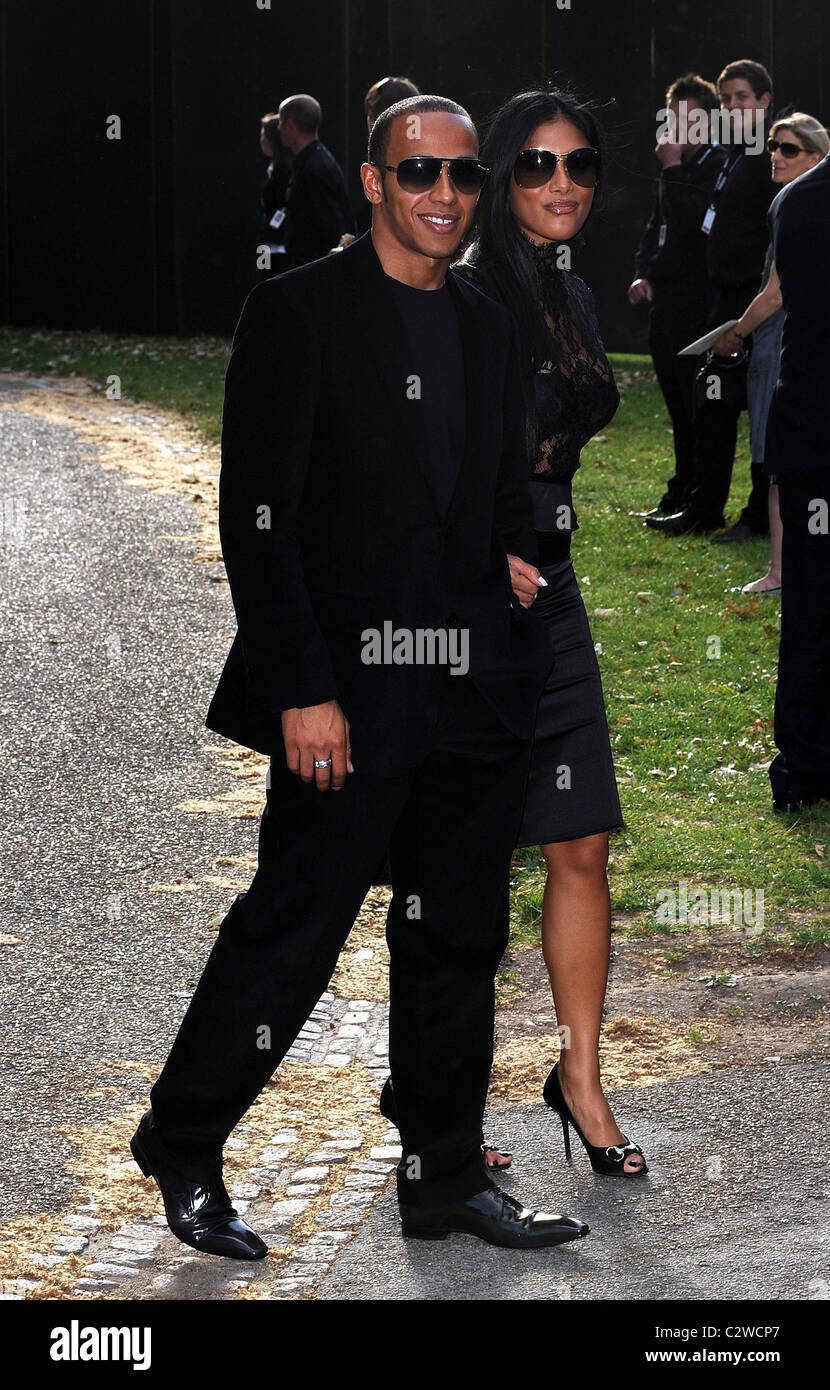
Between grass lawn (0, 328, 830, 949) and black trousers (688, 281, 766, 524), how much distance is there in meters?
0.25

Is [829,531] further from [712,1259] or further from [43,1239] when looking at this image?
[43,1239]

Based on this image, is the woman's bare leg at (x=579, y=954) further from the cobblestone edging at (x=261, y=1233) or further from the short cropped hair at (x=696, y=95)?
the short cropped hair at (x=696, y=95)

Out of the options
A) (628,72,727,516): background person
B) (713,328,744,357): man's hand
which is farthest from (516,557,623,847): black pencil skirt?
(628,72,727,516): background person

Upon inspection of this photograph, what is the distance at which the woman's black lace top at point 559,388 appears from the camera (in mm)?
3982

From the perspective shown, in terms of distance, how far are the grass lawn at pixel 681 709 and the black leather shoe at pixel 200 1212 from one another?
2.05 meters

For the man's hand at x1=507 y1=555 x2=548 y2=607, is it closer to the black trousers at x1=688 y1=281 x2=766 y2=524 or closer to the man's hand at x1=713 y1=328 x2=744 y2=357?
the man's hand at x1=713 y1=328 x2=744 y2=357

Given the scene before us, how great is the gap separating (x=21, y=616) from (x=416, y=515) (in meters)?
6.31

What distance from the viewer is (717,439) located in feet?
34.4

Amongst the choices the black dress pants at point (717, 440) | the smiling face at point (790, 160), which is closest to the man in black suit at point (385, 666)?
the smiling face at point (790, 160)

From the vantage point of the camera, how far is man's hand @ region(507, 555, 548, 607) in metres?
3.70

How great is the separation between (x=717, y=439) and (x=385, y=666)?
7368 mm

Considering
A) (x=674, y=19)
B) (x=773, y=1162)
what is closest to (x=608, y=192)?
(x=773, y=1162)

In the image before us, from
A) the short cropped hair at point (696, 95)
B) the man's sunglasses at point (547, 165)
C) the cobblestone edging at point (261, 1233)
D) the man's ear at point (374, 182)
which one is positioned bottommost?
the cobblestone edging at point (261, 1233)

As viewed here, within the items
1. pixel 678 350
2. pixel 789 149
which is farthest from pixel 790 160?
pixel 678 350
